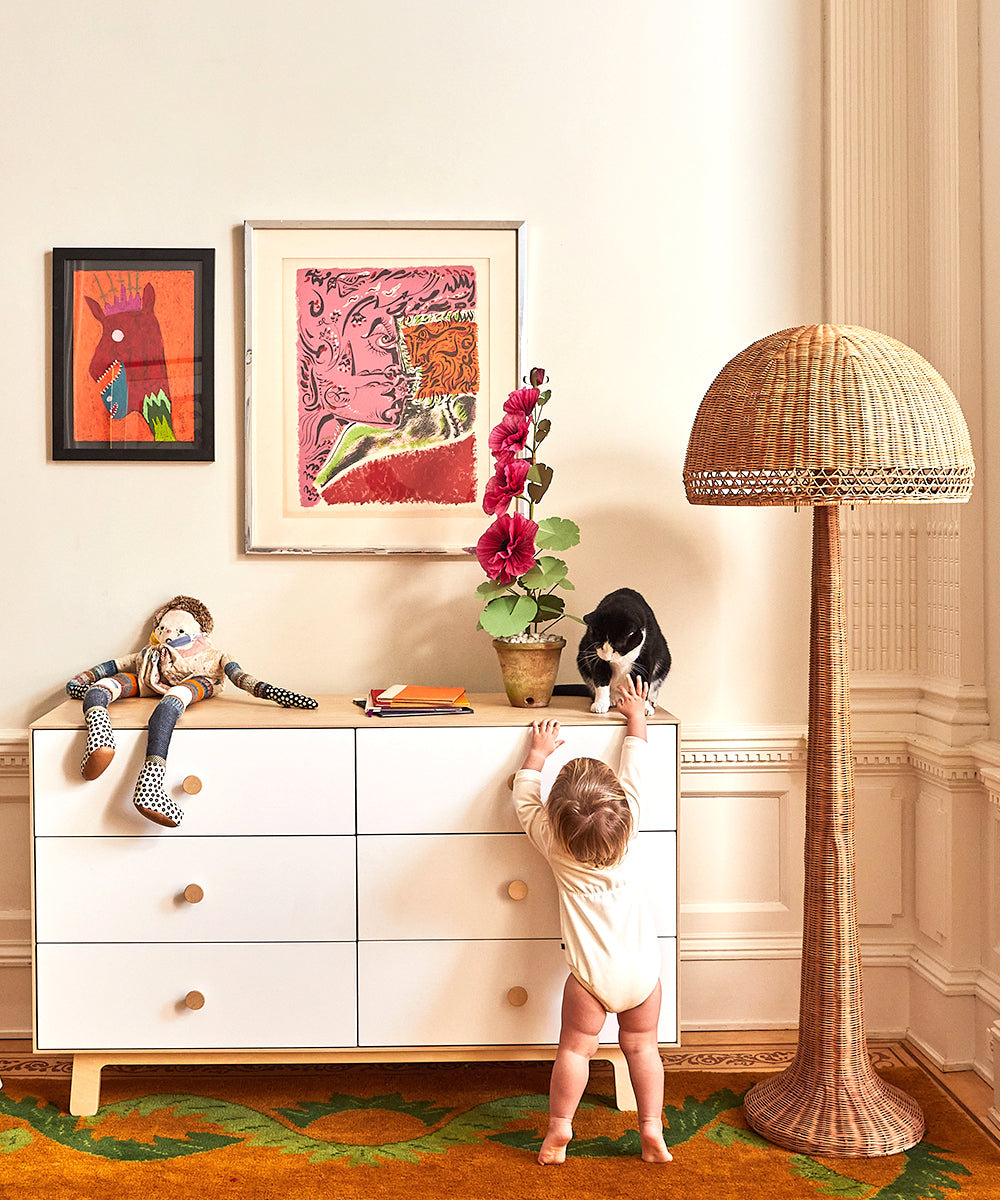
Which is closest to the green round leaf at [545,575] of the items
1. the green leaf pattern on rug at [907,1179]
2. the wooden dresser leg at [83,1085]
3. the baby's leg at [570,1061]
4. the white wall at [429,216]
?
the white wall at [429,216]

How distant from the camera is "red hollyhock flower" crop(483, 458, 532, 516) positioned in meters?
2.33

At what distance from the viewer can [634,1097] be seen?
7.48ft

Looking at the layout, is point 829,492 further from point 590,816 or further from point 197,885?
point 197,885

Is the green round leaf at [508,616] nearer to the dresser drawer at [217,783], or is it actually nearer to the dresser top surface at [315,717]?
the dresser top surface at [315,717]

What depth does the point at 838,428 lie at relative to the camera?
1.90 metres

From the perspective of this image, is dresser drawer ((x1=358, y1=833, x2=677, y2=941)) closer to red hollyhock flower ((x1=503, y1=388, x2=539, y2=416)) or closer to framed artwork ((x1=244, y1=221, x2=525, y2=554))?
framed artwork ((x1=244, y1=221, x2=525, y2=554))

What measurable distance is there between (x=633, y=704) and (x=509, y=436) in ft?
2.14

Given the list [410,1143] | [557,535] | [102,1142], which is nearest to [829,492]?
[557,535]

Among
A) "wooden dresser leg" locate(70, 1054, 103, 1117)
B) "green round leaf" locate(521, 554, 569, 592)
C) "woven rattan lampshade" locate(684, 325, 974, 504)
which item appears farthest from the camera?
"green round leaf" locate(521, 554, 569, 592)

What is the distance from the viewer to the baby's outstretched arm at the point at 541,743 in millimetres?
2146

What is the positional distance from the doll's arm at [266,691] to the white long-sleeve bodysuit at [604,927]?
1.98 ft

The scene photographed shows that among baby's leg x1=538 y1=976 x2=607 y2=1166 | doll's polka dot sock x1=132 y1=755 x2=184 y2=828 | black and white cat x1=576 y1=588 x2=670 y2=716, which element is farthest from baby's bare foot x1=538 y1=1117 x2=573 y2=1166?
doll's polka dot sock x1=132 y1=755 x2=184 y2=828

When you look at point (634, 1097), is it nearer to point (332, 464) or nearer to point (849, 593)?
point (849, 593)

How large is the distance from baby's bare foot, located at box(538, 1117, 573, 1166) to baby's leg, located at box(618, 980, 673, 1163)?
16 cm
